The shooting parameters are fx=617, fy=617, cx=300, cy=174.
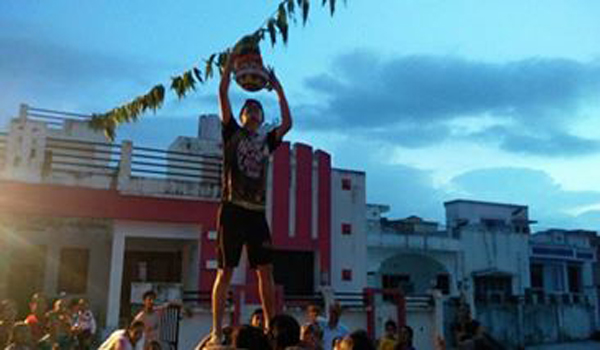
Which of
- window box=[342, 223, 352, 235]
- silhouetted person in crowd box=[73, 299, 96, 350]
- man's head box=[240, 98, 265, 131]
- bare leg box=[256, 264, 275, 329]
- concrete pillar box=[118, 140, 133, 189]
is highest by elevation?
concrete pillar box=[118, 140, 133, 189]

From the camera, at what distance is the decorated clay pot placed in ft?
15.1

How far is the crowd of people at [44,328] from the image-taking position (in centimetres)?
636

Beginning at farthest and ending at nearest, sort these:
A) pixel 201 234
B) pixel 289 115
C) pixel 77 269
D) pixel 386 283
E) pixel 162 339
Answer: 1. pixel 386 283
2. pixel 77 269
3. pixel 201 234
4. pixel 162 339
5. pixel 289 115

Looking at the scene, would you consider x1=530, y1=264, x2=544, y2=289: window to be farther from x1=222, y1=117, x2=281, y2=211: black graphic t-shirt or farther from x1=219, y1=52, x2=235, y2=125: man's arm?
x1=219, y1=52, x2=235, y2=125: man's arm

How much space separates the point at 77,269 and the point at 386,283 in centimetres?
1413

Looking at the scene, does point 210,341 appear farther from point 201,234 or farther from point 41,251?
point 41,251

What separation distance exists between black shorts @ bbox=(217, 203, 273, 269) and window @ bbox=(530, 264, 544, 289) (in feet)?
99.7

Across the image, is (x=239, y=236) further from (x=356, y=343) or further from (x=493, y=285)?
(x=493, y=285)

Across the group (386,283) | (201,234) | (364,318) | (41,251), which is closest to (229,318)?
(201,234)

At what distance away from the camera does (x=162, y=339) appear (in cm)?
1239

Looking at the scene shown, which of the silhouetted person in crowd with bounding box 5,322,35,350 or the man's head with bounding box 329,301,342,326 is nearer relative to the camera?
the silhouetted person in crowd with bounding box 5,322,35,350

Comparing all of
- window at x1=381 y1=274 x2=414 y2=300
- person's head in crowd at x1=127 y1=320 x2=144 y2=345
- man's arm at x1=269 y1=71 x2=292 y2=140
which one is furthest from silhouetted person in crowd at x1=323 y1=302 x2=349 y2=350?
window at x1=381 y1=274 x2=414 y2=300

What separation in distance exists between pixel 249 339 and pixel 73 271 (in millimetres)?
17264

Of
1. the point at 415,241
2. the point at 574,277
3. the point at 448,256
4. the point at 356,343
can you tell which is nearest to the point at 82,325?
the point at 356,343
